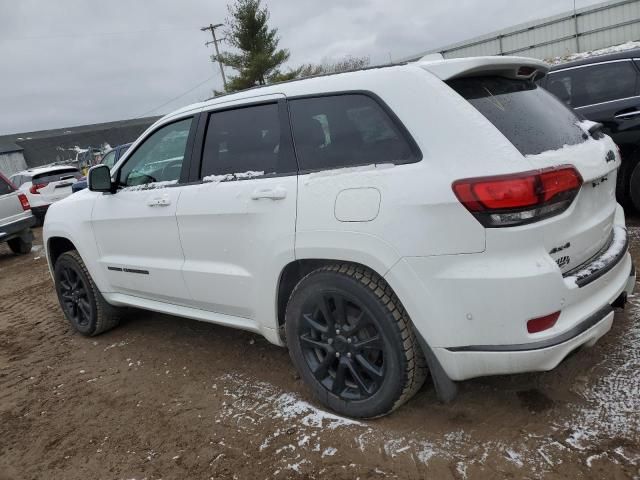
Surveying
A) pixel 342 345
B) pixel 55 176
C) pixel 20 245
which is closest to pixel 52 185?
pixel 55 176

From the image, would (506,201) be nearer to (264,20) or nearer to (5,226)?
(5,226)

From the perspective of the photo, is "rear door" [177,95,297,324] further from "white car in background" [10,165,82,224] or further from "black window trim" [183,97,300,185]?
"white car in background" [10,165,82,224]

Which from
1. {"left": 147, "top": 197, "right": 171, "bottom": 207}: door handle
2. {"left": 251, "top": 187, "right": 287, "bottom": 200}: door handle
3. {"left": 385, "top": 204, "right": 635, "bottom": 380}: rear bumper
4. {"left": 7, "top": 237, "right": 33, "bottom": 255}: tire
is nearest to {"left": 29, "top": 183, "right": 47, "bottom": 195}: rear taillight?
{"left": 7, "top": 237, "right": 33, "bottom": 255}: tire

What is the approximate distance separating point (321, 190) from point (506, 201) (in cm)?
91

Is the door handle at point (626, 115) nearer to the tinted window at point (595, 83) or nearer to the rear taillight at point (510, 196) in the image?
the tinted window at point (595, 83)

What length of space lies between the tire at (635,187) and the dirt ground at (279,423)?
7.25 feet

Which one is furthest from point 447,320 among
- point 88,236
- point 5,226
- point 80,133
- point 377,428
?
point 80,133

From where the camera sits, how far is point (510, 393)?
2883mm

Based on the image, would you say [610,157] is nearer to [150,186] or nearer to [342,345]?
[342,345]

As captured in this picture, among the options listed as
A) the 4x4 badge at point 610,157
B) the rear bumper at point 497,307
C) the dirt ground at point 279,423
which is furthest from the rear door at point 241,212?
the 4x4 badge at point 610,157

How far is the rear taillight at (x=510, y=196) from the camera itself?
220 centimetres

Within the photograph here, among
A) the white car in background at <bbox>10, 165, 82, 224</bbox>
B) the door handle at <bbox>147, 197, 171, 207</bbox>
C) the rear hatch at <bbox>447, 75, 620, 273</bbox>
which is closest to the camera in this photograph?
the rear hatch at <bbox>447, 75, 620, 273</bbox>

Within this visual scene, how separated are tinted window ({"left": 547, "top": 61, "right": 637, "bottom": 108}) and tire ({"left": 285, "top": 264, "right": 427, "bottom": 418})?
15.2 ft

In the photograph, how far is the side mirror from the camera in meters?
3.96
